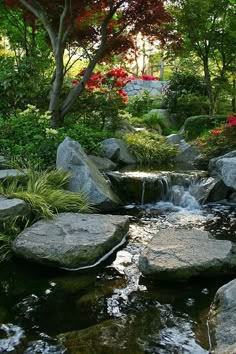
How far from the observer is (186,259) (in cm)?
415

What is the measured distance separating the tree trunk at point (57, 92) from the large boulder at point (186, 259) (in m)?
5.30

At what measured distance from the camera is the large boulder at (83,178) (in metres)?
6.34

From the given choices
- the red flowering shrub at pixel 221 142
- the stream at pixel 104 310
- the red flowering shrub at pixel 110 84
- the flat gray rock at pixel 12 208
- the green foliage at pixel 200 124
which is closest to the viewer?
the stream at pixel 104 310

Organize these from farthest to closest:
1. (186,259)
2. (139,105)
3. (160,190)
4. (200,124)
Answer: (139,105) < (200,124) < (160,190) < (186,259)

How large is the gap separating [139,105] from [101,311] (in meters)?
14.3

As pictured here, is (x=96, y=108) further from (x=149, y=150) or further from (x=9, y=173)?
(x=9, y=173)

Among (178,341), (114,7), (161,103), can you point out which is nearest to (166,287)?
(178,341)

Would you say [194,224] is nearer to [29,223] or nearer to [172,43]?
[29,223]

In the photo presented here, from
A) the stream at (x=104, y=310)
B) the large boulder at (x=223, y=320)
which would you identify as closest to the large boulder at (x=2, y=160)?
the stream at (x=104, y=310)

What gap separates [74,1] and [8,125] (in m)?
2.92

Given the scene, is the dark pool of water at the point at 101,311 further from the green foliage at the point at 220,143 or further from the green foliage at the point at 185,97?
the green foliage at the point at 185,97

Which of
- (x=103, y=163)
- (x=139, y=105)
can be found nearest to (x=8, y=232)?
(x=103, y=163)

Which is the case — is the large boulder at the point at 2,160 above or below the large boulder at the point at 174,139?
above

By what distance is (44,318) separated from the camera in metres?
3.42
